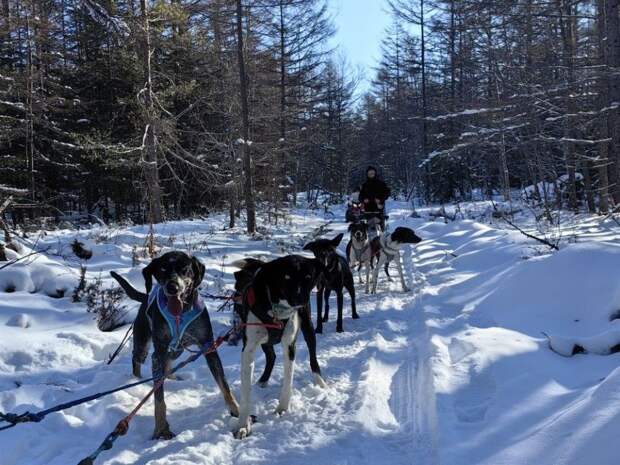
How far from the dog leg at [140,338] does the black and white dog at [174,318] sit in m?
0.25

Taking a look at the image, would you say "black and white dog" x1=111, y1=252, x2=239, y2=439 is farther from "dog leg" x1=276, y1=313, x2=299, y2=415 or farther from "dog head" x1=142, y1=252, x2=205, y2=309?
"dog leg" x1=276, y1=313, x2=299, y2=415

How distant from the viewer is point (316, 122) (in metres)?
34.4

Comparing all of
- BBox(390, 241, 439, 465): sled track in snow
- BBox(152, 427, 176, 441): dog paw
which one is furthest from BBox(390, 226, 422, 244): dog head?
BBox(152, 427, 176, 441): dog paw

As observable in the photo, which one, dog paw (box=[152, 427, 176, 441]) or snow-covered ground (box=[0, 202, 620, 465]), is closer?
snow-covered ground (box=[0, 202, 620, 465])

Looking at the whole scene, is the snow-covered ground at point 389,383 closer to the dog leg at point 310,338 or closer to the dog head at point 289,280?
the dog leg at point 310,338

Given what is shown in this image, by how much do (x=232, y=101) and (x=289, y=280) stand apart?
15.6m

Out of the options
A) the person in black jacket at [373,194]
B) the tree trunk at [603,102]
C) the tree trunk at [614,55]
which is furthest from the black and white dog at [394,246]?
the tree trunk at [614,55]

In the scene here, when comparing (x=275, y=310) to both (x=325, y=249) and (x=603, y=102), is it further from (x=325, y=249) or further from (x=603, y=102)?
(x=603, y=102)

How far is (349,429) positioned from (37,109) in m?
19.9

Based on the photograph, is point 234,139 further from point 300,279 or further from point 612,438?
point 612,438

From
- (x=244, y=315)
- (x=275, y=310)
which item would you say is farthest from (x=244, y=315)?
(x=275, y=310)

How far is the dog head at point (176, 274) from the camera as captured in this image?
3.55 m

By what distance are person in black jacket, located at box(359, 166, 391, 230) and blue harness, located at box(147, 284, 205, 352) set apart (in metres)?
7.56

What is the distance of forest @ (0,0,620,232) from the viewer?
1097cm
